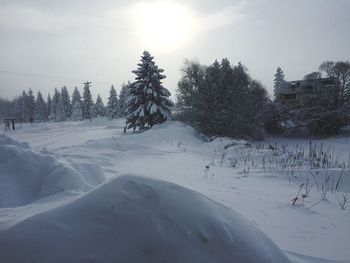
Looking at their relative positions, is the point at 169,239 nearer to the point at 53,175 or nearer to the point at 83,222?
the point at 83,222

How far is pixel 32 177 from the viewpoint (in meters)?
5.05

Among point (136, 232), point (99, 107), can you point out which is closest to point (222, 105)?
point (136, 232)

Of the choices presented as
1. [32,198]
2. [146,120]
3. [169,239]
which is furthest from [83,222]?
[146,120]

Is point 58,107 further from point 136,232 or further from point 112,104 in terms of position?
point 136,232

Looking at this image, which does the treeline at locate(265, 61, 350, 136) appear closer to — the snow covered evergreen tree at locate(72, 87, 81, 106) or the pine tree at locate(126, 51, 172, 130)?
the pine tree at locate(126, 51, 172, 130)

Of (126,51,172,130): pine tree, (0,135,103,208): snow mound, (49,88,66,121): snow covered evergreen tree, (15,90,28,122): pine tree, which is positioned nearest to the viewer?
(0,135,103,208): snow mound

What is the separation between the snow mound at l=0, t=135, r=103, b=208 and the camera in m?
4.62

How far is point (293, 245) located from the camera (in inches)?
136

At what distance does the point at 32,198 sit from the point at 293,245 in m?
3.73

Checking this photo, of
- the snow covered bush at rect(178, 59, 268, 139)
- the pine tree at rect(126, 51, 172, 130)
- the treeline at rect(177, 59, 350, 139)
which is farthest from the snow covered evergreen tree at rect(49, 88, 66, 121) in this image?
the snow covered bush at rect(178, 59, 268, 139)

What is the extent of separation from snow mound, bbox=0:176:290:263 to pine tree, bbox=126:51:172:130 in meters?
25.3

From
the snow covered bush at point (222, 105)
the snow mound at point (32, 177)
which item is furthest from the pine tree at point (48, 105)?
the snow mound at point (32, 177)

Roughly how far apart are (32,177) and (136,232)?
11.7ft

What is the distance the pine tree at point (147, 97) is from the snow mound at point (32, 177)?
22307 mm
